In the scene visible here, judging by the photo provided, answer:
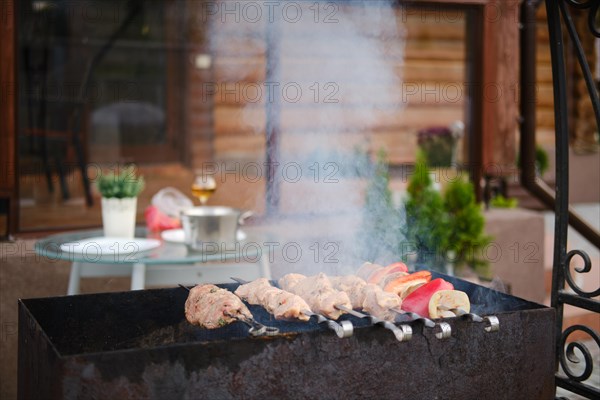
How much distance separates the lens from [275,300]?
6.65 ft

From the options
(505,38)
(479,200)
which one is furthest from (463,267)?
(505,38)

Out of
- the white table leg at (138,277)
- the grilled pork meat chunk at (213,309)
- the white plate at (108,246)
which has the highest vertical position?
the white plate at (108,246)

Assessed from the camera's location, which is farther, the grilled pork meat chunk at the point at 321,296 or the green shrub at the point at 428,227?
the green shrub at the point at 428,227

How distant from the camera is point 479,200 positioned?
5.62m

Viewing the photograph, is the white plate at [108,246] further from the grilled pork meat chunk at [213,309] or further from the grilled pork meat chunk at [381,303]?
the grilled pork meat chunk at [381,303]

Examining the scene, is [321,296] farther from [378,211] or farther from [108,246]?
[378,211]

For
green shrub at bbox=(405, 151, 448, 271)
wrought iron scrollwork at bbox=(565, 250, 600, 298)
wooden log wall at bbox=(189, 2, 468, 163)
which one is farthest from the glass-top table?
wooden log wall at bbox=(189, 2, 468, 163)

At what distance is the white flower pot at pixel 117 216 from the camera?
311 centimetres

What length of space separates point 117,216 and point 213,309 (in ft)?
4.30

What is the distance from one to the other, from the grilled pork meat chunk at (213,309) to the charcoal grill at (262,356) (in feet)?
0.52

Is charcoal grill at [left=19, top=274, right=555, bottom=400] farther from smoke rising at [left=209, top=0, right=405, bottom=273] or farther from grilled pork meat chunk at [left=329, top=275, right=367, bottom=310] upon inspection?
smoke rising at [left=209, top=0, right=405, bottom=273]

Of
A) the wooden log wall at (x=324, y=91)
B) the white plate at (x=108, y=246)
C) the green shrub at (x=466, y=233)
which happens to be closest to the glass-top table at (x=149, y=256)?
the white plate at (x=108, y=246)

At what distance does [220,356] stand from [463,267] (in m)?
3.39

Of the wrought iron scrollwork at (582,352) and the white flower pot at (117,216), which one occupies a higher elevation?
the white flower pot at (117,216)
